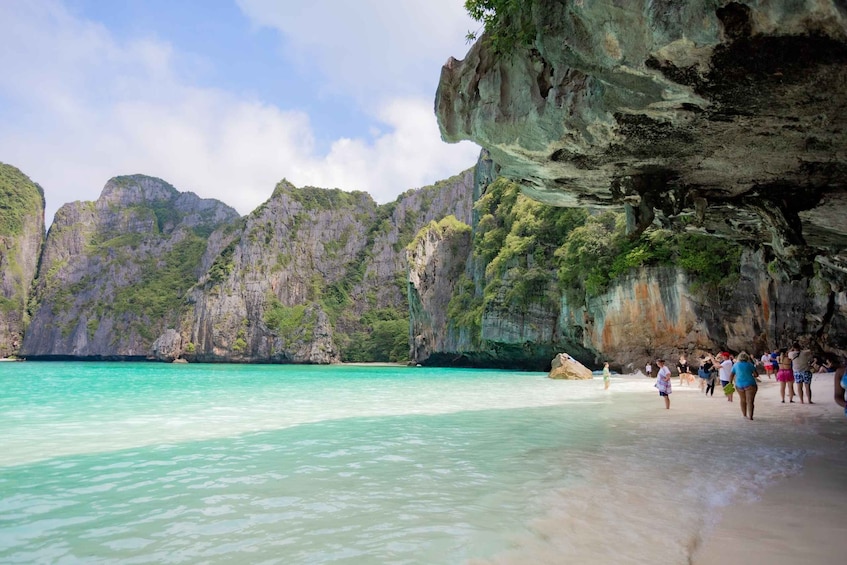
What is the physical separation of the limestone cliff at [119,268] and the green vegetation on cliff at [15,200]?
22.4 ft

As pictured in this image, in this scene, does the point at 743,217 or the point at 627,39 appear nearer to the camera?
the point at 627,39

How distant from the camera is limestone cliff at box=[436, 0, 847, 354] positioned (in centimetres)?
445

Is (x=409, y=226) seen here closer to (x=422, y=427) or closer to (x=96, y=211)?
(x=96, y=211)

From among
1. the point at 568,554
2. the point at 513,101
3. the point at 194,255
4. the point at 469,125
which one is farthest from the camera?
the point at 194,255

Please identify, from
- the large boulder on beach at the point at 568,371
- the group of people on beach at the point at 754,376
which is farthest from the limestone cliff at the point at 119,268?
the group of people on beach at the point at 754,376

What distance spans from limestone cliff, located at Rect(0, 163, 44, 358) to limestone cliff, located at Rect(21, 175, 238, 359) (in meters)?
2.67

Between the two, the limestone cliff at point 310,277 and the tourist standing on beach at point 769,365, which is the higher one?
the limestone cliff at point 310,277

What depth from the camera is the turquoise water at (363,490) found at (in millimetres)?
3803

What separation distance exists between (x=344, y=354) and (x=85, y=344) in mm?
59707

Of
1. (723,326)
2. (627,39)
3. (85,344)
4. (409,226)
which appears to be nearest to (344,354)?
(409,226)

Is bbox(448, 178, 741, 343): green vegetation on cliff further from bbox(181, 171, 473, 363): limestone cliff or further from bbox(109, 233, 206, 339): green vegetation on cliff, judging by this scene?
bbox(109, 233, 206, 339): green vegetation on cliff

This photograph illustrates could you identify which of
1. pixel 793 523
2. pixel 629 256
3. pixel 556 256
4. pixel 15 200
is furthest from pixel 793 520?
pixel 15 200

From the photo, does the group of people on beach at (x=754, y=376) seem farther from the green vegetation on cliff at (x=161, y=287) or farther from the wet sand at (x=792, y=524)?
the green vegetation on cliff at (x=161, y=287)

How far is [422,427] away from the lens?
32.8ft
